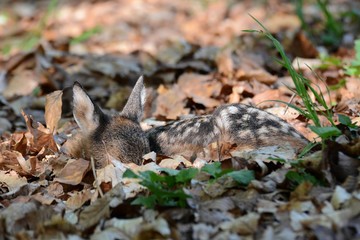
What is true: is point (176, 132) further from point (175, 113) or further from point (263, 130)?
point (175, 113)

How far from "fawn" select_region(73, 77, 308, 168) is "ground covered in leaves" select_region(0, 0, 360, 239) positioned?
0.66ft

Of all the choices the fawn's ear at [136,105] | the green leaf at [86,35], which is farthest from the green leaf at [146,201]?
the green leaf at [86,35]

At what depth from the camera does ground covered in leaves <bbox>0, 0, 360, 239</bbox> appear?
410cm

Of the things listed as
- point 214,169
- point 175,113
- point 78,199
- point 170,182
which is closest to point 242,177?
point 214,169

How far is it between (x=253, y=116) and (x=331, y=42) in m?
5.06

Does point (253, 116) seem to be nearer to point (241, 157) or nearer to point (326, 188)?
point (241, 157)

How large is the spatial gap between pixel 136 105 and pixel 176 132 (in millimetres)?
536

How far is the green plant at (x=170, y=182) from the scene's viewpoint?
4191mm

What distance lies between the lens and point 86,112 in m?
6.13

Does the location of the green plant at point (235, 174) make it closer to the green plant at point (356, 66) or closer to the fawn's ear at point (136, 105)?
the fawn's ear at point (136, 105)

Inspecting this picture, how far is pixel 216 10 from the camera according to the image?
14.4 meters

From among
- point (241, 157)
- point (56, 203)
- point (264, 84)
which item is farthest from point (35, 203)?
point (264, 84)

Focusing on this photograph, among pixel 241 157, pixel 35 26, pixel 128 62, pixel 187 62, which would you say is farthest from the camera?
pixel 35 26

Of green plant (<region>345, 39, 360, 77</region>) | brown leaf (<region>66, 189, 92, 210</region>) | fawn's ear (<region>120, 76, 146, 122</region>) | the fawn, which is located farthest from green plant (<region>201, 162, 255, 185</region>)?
green plant (<region>345, 39, 360, 77</region>)
